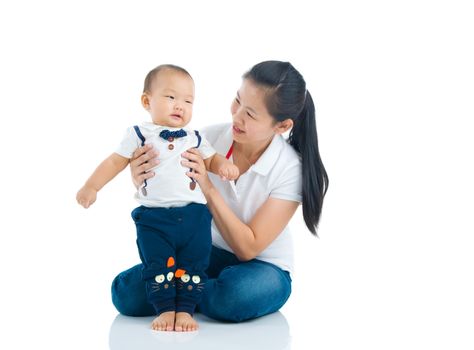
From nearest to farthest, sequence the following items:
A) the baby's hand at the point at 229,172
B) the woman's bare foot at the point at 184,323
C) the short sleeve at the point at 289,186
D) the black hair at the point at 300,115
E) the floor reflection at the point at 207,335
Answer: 1. the floor reflection at the point at 207,335
2. the woman's bare foot at the point at 184,323
3. the baby's hand at the point at 229,172
4. the black hair at the point at 300,115
5. the short sleeve at the point at 289,186

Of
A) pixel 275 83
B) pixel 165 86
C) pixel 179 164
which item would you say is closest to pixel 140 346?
pixel 179 164

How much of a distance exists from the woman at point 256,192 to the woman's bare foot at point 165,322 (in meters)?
0.21

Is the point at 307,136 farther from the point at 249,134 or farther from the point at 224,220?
the point at 224,220

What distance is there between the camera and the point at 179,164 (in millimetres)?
3127

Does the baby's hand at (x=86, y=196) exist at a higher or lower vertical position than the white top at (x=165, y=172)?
lower

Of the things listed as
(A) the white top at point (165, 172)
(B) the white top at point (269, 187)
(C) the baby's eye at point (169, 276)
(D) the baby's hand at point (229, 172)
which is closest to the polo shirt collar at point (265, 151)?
(B) the white top at point (269, 187)

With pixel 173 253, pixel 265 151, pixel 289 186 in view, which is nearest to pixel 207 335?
pixel 173 253

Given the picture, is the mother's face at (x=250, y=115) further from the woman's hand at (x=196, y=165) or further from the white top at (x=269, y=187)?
the woman's hand at (x=196, y=165)

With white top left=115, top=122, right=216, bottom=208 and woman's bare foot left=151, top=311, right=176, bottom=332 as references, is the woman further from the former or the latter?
woman's bare foot left=151, top=311, right=176, bottom=332

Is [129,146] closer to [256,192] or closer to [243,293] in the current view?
[256,192]

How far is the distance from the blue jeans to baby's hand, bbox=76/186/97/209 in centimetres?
41

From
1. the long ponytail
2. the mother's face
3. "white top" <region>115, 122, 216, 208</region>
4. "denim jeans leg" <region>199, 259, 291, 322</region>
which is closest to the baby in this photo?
"white top" <region>115, 122, 216, 208</region>

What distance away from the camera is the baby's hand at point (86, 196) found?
3.11 metres

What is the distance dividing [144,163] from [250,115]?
52 cm
